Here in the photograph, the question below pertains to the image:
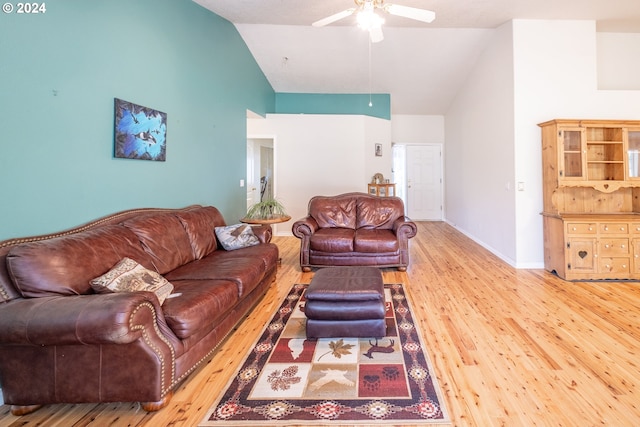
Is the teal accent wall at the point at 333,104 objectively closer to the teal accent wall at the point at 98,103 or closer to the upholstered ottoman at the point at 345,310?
the teal accent wall at the point at 98,103

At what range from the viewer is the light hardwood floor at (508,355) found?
5.29 ft

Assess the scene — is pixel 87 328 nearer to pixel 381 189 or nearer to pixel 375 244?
pixel 375 244

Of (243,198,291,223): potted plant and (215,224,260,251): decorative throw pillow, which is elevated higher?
(243,198,291,223): potted plant

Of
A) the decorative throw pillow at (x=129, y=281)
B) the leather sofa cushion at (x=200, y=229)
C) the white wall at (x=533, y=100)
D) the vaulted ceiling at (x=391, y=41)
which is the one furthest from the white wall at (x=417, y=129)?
the decorative throw pillow at (x=129, y=281)

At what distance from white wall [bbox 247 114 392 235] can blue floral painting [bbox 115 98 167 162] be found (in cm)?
347

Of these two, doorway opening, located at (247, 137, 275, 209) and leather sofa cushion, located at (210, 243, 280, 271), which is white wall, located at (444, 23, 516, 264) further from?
doorway opening, located at (247, 137, 275, 209)

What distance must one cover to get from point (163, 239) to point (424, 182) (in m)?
7.36

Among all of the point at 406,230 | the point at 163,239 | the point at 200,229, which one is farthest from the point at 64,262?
the point at 406,230

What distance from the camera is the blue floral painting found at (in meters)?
2.59

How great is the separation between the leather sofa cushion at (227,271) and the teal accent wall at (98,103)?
30.9 inches

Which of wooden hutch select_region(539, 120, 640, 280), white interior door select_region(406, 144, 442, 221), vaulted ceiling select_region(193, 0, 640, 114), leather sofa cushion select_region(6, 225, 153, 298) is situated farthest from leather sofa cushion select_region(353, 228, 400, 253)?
white interior door select_region(406, 144, 442, 221)

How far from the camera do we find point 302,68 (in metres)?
6.09

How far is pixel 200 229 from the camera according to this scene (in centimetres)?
321

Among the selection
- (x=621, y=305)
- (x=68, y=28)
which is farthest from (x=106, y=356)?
(x=621, y=305)
